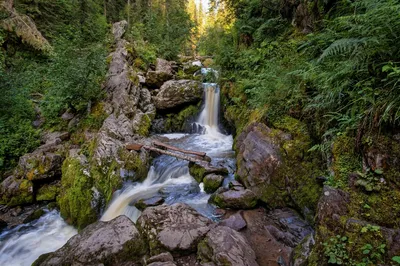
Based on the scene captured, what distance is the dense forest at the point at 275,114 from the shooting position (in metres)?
2.46

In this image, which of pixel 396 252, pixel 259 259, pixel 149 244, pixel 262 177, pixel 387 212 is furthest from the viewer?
pixel 262 177

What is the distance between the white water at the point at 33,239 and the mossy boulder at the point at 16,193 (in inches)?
37.1

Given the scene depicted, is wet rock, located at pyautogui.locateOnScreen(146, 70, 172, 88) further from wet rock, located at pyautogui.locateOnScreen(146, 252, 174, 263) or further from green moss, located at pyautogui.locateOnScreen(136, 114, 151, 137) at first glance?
wet rock, located at pyautogui.locateOnScreen(146, 252, 174, 263)

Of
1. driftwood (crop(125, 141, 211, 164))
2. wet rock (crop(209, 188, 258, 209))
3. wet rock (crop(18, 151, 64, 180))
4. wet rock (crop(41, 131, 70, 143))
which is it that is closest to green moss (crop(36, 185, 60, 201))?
wet rock (crop(18, 151, 64, 180))

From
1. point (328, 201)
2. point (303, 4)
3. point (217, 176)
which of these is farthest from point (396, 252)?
point (303, 4)

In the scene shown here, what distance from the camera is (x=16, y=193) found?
5.97 metres

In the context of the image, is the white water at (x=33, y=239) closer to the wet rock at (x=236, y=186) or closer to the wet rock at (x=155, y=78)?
the wet rock at (x=236, y=186)

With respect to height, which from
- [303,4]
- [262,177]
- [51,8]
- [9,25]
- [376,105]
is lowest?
[262,177]

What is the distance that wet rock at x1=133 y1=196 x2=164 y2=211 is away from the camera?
529 cm

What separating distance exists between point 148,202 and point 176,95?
7.28 metres

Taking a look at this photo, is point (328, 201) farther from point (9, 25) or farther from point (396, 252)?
point (9, 25)

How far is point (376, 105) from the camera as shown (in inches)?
99.8

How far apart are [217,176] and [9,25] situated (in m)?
14.9

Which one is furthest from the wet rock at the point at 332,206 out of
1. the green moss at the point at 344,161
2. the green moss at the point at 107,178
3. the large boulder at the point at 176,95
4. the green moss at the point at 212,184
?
the large boulder at the point at 176,95
